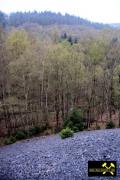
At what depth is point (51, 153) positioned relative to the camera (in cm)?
1474

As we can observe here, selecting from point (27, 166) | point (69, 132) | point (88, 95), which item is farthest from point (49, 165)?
point (88, 95)

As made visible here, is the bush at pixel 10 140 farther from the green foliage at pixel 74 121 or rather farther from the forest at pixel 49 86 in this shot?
the green foliage at pixel 74 121

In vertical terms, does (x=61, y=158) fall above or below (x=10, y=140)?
above

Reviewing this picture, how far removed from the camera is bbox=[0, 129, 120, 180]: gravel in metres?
12.1

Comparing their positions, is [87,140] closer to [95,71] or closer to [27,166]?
[27,166]

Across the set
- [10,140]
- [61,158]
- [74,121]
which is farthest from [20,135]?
[61,158]

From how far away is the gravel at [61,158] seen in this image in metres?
12.1

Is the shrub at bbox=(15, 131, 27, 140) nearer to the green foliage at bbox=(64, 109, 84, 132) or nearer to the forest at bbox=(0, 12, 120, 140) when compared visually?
the forest at bbox=(0, 12, 120, 140)

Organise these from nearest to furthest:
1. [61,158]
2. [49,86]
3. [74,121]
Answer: [61,158], [74,121], [49,86]

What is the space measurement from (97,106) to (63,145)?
11689 mm

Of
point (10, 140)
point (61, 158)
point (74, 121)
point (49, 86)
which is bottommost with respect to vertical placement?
point (10, 140)

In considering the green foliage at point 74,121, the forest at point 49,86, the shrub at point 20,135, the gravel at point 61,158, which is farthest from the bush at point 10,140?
the green foliage at point 74,121

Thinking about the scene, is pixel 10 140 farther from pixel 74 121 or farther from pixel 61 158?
pixel 61 158

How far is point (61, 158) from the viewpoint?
1362cm
